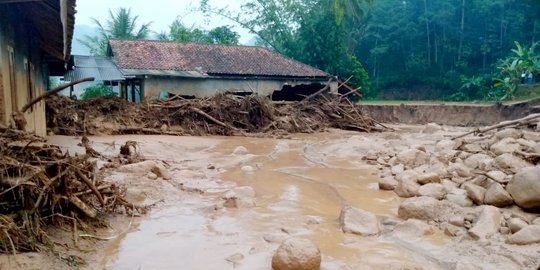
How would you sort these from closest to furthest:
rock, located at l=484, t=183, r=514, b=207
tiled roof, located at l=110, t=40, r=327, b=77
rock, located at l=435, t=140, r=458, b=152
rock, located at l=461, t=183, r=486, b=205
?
rock, located at l=484, t=183, r=514, b=207
rock, located at l=461, t=183, r=486, b=205
rock, located at l=435, t=140, r=458, b=152
tiled roof, located at l=110, t=40, r=327, b=77

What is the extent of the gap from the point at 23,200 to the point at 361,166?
25.2ft

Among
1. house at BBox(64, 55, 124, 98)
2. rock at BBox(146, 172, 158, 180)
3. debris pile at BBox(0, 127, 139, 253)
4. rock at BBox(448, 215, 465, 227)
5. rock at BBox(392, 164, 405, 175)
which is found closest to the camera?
debris pile at BBox(0, 127, 139, 253)

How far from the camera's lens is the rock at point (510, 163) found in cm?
618

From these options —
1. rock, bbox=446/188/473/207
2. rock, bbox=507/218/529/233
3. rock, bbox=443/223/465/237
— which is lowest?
rock, bbox=443/223/465/237

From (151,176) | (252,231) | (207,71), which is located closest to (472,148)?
(252,231)

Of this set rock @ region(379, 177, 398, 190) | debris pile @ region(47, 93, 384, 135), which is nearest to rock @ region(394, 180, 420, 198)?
rock @ region(379, 177, 398, 190)

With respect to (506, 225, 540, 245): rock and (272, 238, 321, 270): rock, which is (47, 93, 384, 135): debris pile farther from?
(506, 225, 540, 245): rock

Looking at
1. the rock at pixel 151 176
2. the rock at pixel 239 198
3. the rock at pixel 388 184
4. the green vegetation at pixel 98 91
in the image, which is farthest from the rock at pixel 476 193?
the green vegetation at pixel 98 91

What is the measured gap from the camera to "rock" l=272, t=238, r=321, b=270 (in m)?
3.57

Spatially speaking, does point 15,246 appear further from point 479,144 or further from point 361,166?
point 479,144

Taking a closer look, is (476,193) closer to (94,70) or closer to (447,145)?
(447,145)

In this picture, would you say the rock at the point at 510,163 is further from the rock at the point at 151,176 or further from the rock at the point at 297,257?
the rock at the point at 151,176

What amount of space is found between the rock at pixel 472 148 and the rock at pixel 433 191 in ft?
9.56

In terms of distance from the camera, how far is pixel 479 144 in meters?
8.92
